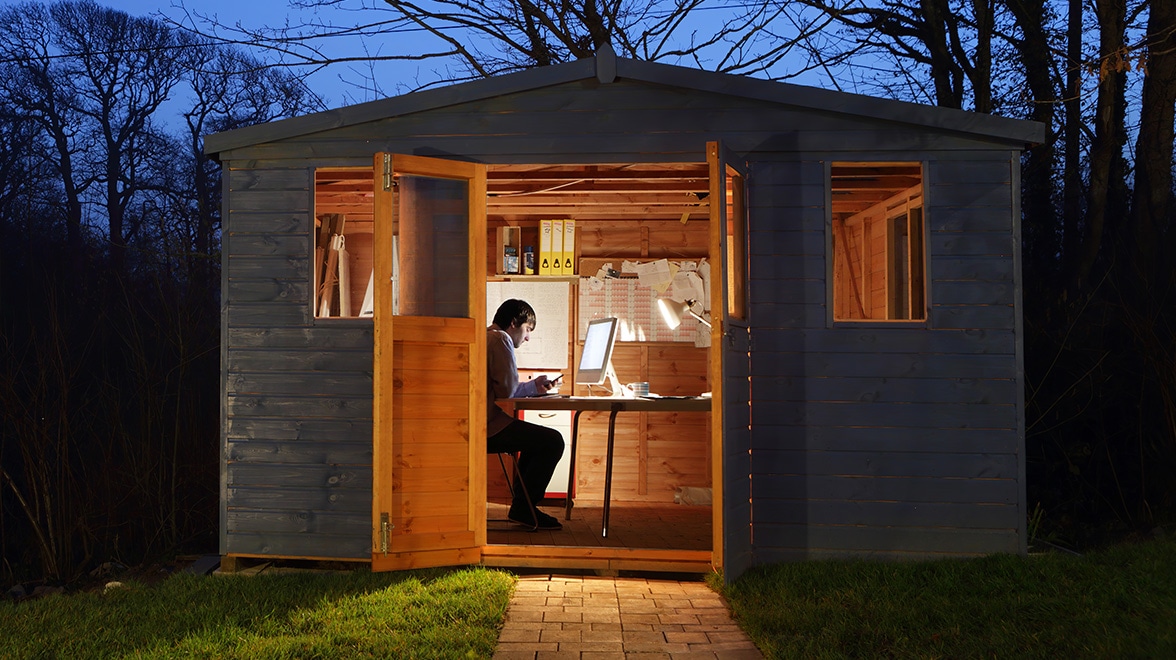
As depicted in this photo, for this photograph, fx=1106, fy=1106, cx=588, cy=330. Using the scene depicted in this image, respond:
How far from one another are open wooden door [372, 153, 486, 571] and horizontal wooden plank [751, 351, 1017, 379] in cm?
163

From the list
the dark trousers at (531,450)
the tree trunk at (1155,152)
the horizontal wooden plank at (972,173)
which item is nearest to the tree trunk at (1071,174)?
the tree trunk at (1155,152)

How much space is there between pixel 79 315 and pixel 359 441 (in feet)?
22.0

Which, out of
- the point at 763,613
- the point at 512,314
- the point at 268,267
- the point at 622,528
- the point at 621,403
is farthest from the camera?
the point at 622,528

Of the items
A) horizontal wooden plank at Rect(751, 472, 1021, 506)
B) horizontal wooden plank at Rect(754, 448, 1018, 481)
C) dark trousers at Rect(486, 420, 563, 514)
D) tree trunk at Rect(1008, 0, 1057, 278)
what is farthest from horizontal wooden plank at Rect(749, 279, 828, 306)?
tree trunk at Rect(1008, 0, 1057, 278)

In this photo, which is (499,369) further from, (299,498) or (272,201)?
(272,201)

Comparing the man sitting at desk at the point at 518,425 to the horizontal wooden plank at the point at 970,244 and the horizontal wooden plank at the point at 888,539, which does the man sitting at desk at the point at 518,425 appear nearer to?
the horizontal wooden plank at the point at 888,539

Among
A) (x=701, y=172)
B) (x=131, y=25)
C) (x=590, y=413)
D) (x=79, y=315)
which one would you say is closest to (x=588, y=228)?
(x=590, y=413)

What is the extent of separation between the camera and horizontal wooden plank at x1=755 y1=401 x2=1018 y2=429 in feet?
19.9

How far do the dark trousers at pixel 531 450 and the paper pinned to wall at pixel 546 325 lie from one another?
63.0 inches

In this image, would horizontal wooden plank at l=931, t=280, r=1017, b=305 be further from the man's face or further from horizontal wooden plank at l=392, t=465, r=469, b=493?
horizontal wooden plank at l=392, t=465, r=469, b=493

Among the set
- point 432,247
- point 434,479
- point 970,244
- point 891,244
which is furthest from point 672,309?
point 434,479

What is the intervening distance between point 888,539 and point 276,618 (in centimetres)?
324

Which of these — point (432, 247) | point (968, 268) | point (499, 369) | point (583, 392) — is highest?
point (432, 247)

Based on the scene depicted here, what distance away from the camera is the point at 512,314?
7102 mm
